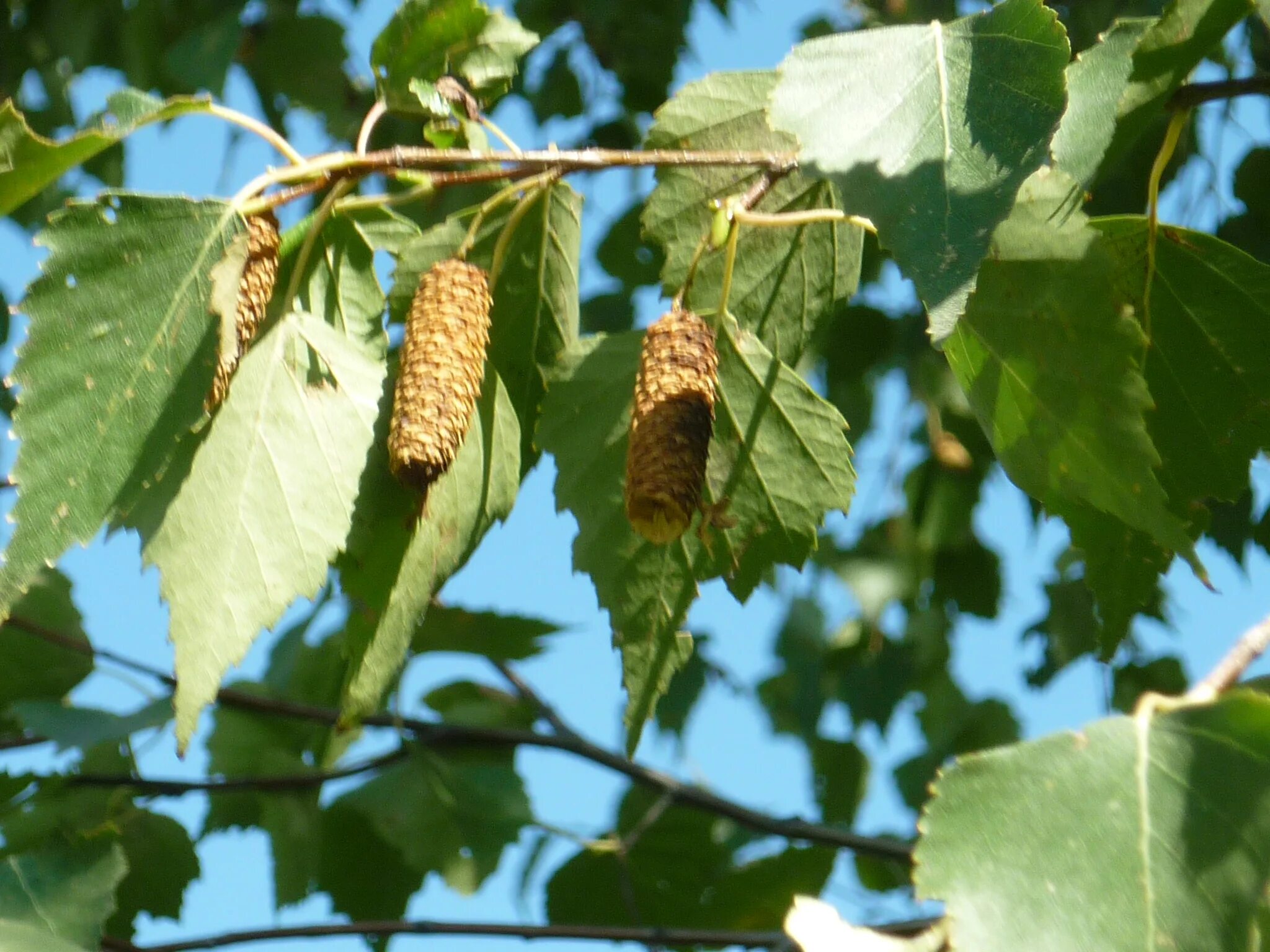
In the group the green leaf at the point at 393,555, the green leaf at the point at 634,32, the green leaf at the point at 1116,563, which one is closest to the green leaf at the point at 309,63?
the green leaf at the point at 634,32

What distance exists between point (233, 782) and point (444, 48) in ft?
2.72

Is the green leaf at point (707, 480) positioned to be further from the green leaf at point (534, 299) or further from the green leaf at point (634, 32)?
the green leaf at point (634, 32)

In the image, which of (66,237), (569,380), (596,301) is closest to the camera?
(66,237)

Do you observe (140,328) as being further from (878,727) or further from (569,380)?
(878,727)

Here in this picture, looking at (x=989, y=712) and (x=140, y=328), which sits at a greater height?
(x=989, y=712)

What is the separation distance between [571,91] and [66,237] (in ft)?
5.64

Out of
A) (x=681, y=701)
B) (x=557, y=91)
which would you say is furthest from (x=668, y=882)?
(x=557, y=91)

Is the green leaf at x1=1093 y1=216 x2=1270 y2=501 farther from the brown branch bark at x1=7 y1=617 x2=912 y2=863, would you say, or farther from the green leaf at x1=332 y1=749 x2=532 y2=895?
the green leaf at x1=332 y1=749 x2=532 y2=895

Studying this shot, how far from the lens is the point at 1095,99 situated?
0.72 meters

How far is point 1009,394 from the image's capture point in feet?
2.27

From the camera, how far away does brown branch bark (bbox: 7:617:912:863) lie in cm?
137

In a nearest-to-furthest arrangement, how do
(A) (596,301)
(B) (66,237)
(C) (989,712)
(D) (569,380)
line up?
(B) (66,237)
(D) (569,380)
(A) (596,301)
(C) (989,712)

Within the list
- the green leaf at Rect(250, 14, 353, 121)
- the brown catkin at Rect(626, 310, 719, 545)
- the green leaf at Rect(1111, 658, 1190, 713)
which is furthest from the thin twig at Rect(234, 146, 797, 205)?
the green leaf at Rect(1111, 658, 1190, 713)

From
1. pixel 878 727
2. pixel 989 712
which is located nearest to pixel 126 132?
pixel 878 727
